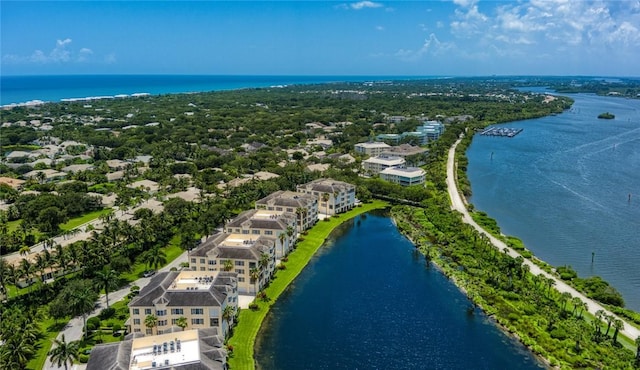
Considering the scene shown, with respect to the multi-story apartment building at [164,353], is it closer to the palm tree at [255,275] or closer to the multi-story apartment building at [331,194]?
the palm tree at [255,275]

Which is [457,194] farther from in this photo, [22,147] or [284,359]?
[22,147]

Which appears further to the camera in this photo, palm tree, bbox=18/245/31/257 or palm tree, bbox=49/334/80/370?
palm tree, bbox=18/245/31/257

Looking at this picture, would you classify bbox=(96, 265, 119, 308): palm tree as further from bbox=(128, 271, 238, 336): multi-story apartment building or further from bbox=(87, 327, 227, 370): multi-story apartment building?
bbox=(87, 327, 227, 370): multi-story apartment building

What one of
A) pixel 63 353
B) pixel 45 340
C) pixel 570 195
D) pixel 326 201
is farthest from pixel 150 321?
pixel 570 195

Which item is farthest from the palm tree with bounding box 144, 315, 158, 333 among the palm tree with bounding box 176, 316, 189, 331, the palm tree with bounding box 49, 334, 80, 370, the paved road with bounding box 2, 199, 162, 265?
the paved road with bounding box 2, 199, 162, 265

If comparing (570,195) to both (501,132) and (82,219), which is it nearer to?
(501,132)

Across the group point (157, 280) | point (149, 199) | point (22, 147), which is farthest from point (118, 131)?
point (157, 280)
